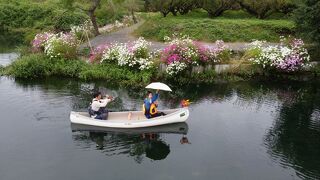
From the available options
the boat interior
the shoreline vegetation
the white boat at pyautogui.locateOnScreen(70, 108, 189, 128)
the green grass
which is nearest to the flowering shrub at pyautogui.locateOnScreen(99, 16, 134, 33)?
the shoreline vegetation

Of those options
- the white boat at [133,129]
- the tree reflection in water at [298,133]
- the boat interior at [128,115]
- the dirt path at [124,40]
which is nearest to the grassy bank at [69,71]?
the dirt path at [124,40]

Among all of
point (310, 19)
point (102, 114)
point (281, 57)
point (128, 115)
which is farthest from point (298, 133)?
point (310, 19)

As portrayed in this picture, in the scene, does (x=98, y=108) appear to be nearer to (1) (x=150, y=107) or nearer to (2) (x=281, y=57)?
(1) (x=150, y=107)

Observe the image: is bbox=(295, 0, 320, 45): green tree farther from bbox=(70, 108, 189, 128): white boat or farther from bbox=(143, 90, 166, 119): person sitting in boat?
Answer: bbox=(143, 90, 166, 119): person sitting in boat

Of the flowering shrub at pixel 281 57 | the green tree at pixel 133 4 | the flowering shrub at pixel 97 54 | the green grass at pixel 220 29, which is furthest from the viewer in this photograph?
the green tree at pixel 133 4

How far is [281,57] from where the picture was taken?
26.2 metres

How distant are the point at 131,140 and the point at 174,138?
6.25ft

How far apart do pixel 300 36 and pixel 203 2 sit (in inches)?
412

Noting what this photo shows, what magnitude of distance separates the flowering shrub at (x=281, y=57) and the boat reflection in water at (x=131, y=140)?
8.85 meters

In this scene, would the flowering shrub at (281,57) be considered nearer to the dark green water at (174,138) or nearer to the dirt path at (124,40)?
the dark green water at (174,138)

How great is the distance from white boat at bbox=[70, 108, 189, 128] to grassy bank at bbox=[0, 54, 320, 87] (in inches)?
212

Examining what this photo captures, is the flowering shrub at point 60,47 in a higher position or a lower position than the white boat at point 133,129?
higher

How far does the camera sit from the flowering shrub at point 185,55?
25.5m

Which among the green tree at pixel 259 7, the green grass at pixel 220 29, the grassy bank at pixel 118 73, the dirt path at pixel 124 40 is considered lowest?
the grassy bank at pixel 118 73
